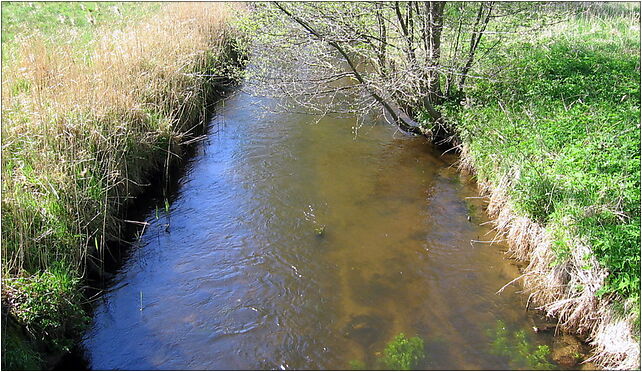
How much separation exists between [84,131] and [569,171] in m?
5.81

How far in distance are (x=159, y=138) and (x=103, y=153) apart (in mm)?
1490

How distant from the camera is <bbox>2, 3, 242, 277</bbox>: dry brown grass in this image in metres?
5.09

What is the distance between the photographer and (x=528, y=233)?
589 cm

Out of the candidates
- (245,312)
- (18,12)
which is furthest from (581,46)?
(18,12)

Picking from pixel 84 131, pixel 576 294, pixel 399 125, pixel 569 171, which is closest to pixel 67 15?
pixel 84 131

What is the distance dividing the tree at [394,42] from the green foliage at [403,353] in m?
4.42

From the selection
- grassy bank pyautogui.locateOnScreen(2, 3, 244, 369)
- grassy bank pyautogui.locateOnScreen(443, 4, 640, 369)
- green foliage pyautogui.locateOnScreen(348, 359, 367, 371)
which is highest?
grassy bank pyautogui.locateOnScreen(2, 3, 244, 369)

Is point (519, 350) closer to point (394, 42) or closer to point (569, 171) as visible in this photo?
point (569, 171)

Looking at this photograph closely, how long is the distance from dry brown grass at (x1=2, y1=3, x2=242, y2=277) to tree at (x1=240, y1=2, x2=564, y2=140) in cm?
185

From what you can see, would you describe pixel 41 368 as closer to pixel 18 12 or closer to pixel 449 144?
pixel 449 144

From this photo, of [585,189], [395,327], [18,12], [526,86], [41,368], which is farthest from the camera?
[18,12]

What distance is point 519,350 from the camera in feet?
15.8

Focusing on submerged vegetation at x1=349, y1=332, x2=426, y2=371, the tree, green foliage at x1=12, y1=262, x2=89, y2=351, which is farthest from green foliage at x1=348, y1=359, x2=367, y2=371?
the tree

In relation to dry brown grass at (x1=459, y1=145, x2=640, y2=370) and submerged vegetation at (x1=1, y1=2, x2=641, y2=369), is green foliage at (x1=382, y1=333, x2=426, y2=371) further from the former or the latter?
dry brown grass at (x1=459, y1=145, x2=640, y2=370)
